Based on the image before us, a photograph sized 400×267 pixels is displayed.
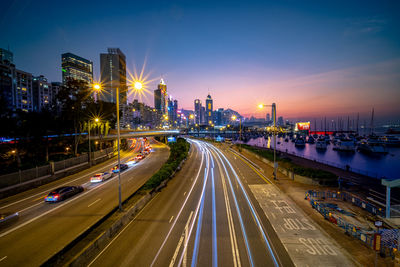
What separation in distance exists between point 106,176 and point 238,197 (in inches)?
800

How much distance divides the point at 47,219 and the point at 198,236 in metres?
13.0

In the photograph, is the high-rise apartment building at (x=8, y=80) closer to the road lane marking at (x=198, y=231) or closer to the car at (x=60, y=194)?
the car at (x=60, y=194)

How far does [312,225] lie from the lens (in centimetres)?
1354

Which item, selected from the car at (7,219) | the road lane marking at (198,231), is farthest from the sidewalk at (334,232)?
the car at (7,219)

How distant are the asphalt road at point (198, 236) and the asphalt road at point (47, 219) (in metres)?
3.50

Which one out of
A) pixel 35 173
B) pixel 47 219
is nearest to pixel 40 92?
pixel 35 173

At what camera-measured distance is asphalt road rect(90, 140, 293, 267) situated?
10.1 m

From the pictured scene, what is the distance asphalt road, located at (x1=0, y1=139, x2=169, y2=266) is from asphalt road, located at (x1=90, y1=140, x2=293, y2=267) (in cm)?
350

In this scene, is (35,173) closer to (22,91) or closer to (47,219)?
(47,219)

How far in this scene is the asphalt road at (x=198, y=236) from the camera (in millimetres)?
10086

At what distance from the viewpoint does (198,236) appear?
1233 cm

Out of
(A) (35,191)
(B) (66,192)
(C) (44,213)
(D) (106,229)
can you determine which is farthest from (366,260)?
(A) (35,191)

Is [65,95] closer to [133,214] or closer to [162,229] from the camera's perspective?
[133,214]

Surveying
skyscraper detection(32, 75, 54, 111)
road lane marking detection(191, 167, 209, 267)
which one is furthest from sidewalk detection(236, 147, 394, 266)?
skyscraper detection(32, 75, 54, 111)
